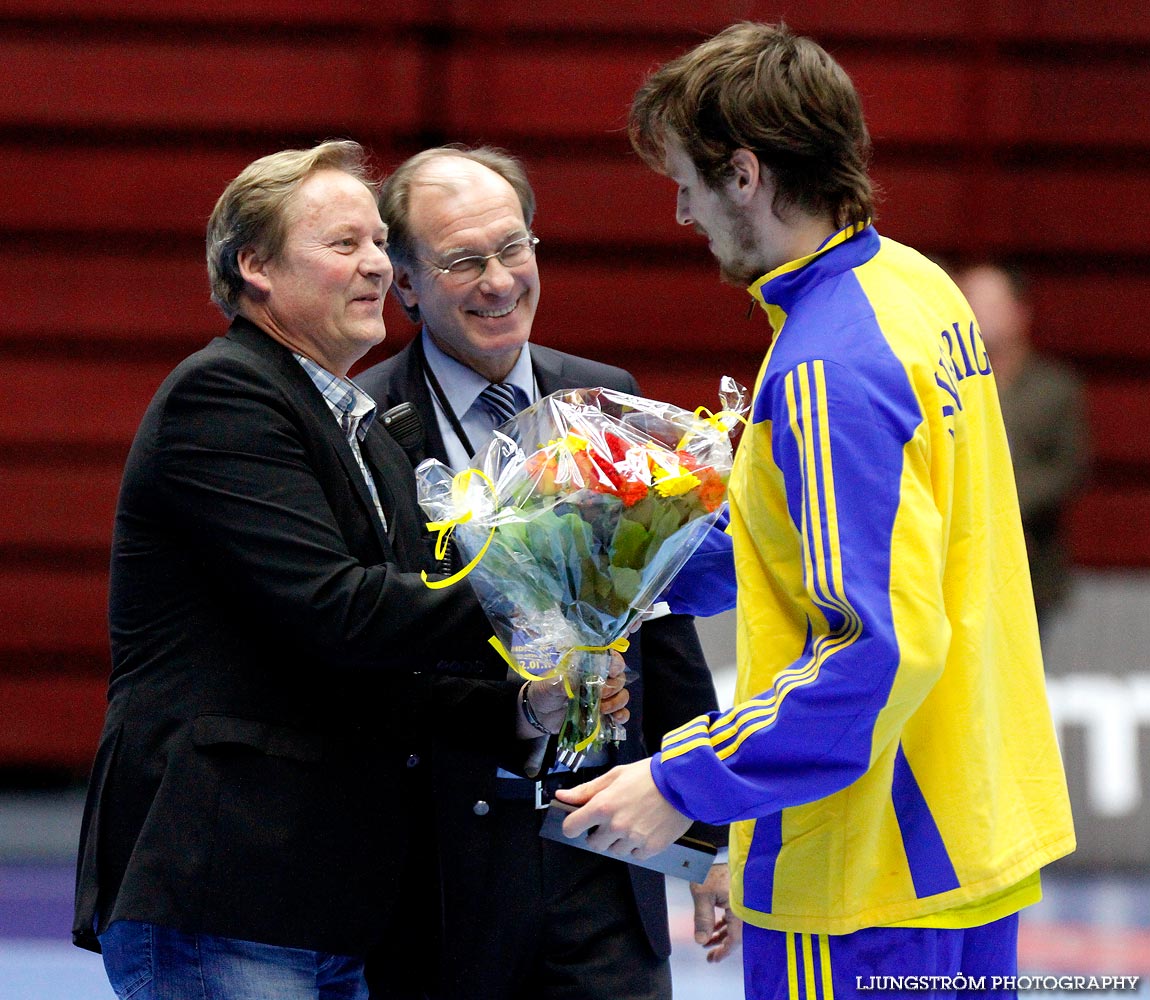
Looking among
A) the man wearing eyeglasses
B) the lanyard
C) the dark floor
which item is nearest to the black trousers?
the man wearing eyeglasses

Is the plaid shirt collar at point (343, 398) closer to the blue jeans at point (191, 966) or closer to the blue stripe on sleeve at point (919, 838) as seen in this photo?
the blue jeans at point (191, 966)

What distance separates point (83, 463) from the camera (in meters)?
6.18

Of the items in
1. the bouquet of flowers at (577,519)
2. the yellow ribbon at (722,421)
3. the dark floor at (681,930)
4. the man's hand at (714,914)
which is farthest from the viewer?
the dark floor at (681,930)

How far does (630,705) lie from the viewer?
253 cm

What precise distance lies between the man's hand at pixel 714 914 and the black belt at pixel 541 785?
0.32 metres

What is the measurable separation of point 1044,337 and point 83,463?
393 cm

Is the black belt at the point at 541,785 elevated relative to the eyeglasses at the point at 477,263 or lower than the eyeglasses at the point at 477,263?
lower

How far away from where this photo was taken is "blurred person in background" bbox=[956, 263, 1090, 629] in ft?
18.3

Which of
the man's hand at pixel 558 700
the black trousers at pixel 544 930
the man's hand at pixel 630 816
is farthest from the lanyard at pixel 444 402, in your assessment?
the man's hand at pixel 630 816

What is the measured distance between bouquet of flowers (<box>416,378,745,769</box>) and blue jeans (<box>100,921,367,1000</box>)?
19.5 inches

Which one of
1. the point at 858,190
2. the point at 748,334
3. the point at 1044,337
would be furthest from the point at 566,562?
the point at 1044,337

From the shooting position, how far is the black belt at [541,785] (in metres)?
2.32

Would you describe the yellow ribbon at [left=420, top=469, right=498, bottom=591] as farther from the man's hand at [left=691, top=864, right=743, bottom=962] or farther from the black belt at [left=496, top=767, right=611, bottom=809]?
the man's hand at [left=691, top=864, right=743, bottom=962]

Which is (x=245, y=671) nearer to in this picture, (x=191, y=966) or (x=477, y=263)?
(x=191, y=966)
